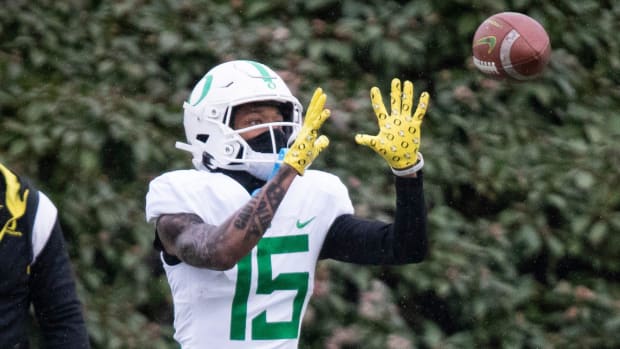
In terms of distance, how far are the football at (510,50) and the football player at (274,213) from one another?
0.77 m

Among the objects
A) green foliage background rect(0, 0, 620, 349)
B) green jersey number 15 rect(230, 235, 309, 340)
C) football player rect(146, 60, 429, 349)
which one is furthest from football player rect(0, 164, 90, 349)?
green foliage background rect(0, 0, 620, 349)

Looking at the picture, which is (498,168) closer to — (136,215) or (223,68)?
(136,215)

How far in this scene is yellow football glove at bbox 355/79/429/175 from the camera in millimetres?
3207

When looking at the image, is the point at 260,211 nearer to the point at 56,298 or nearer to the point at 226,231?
the point at 226,231

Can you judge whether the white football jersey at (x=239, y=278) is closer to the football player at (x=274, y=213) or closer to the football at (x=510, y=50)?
the football player at (x=274, y=213)

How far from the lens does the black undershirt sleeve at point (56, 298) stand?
9.93 ft

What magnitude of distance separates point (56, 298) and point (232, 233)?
50 cm

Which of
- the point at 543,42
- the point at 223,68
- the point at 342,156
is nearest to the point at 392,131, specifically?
the point at 223,68

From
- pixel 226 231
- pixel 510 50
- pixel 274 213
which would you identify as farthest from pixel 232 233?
pixel 510 50

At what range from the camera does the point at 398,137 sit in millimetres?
3215

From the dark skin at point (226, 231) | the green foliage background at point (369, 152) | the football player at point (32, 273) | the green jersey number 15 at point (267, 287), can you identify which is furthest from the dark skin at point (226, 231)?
the green foliage background at point (369, 152)

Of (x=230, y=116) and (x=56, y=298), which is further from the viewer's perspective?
(x=230, y=116)

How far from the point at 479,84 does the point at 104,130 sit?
70.5 inches

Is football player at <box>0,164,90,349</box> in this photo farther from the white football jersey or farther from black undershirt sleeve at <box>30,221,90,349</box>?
the white football jersey
